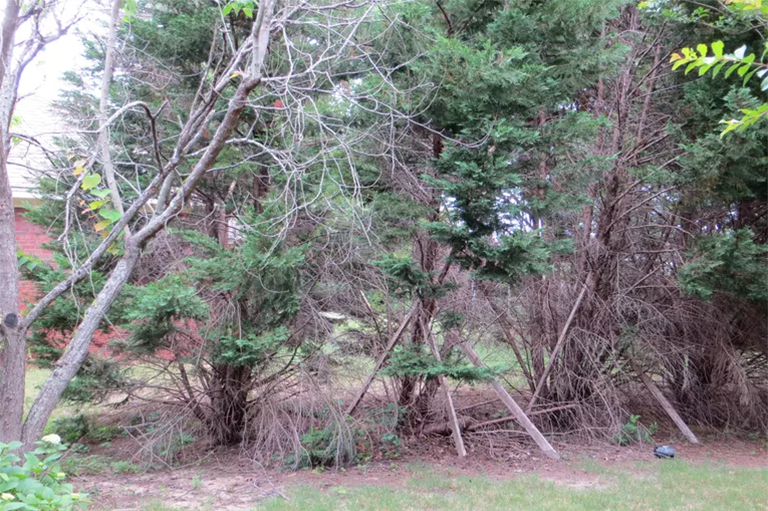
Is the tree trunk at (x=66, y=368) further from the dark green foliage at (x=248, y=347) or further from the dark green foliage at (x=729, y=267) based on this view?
the dark green foliage at (x=729, y=267)

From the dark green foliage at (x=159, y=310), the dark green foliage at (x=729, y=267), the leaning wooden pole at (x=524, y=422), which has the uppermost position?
the dark green foliage at (x=729, y=267)

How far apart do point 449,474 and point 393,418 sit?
115 cm

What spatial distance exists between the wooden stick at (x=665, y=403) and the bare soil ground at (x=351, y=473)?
21 cm

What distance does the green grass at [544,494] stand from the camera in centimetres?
530

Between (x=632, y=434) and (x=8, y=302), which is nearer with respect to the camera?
(x=8, y=302)

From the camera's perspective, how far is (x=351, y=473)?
20.8 ft

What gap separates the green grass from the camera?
530 centimetres

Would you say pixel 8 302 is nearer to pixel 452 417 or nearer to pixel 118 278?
pixel 118 278

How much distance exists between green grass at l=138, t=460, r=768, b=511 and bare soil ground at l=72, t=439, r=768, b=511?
0.17 m

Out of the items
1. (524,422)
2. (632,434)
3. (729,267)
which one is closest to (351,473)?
(524,422)

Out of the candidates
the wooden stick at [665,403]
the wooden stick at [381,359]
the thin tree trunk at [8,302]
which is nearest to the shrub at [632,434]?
the wooden stick at [665,403]

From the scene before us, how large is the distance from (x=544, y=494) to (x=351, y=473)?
2.08 m

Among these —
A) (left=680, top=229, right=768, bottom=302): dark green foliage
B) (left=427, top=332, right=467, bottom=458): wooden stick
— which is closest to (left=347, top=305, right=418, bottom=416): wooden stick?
(left=427, top=332, right=467, bottom=458): wooden stick

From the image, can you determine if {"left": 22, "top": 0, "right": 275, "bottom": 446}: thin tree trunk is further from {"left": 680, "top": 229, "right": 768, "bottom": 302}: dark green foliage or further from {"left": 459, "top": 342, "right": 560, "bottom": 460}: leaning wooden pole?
{"left": 680, "top": 229, "right": 768, "bottom": 302}: dark green foliage
